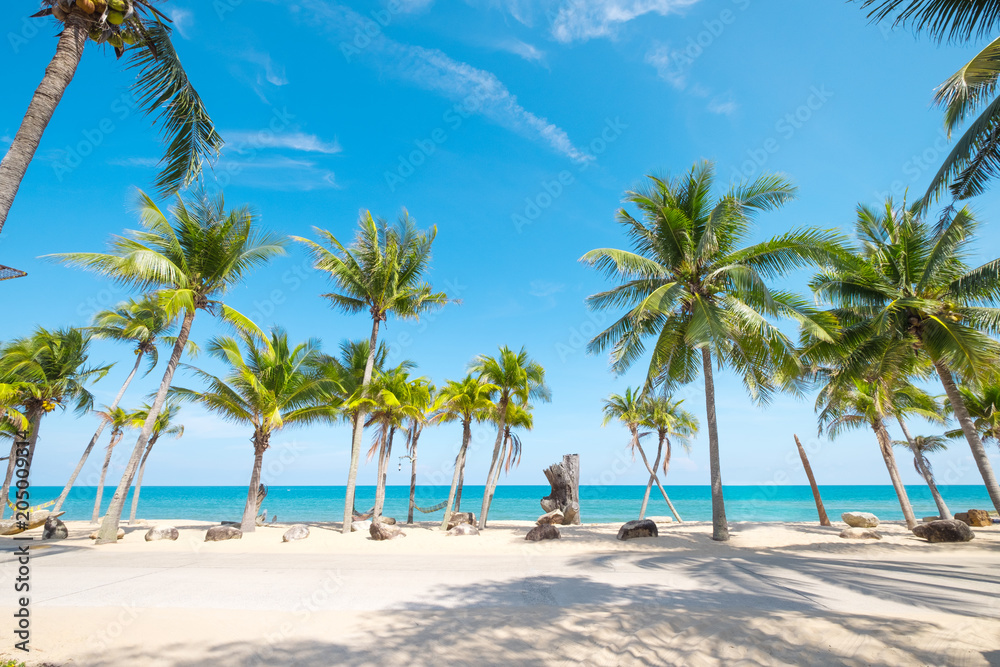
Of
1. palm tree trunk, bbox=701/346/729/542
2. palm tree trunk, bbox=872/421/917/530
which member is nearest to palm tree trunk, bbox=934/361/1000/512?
palm tree trunk, bbox=701/346/729/542

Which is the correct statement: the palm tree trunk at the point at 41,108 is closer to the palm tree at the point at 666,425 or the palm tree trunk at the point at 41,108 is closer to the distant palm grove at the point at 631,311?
the distant palm grove at the point at 631,311

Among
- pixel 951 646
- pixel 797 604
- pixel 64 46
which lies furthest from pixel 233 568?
pixel 951 646

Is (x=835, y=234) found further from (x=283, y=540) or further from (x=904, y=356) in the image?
(x=283, y=540)

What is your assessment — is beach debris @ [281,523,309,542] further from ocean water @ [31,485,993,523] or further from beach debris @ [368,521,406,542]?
ocean water @ [31,485,993,523]

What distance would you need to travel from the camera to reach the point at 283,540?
14.3 metres

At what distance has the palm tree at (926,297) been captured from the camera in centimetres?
1030

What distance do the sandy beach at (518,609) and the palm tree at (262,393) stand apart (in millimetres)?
6247

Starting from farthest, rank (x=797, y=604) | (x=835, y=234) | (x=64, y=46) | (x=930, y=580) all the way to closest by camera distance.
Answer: (x=835, y=234) → (x=930, y=580) → (x=797, y=604) → (x=64, y=46)

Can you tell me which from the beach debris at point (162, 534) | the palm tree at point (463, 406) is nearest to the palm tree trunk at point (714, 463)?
the palm tree at point (463, 406)

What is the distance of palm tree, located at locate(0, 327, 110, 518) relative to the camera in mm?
17427

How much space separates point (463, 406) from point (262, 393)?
301 inches

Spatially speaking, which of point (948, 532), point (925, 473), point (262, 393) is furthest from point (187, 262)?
point (925, 473)

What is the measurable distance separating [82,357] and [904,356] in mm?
30240

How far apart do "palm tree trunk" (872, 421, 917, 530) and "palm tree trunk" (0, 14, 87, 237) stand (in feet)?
80.1
